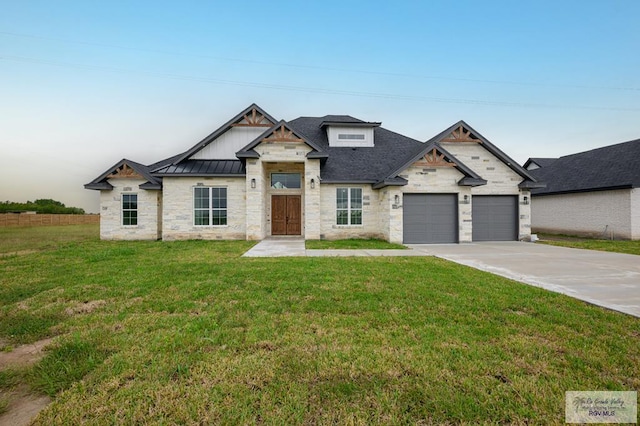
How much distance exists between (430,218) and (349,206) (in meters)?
4.47

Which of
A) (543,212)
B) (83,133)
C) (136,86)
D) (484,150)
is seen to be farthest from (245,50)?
(543,212)

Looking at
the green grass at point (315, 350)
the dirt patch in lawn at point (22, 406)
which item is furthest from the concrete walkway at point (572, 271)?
the dirt patch in lawn at point (22, 406)

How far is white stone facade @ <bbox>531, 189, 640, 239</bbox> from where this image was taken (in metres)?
15.5

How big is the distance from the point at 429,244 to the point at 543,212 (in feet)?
45.7

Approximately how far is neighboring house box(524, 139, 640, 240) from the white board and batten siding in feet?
71.7

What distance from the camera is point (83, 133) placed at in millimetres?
19188

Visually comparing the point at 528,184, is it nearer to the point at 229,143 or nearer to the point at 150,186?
the point at 229,143

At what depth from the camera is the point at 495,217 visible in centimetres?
1535

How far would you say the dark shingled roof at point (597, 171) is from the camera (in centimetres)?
1631

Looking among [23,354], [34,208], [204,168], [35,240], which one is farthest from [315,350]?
[34,208]

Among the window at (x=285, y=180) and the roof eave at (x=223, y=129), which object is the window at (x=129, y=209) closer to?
the roof eave at (x=223, y=129)

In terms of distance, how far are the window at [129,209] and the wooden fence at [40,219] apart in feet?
99.3

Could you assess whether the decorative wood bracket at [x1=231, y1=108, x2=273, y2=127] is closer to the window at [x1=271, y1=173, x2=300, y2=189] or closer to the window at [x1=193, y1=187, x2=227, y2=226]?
the window at [x1=271, y1=173, x2=300, y2=189]

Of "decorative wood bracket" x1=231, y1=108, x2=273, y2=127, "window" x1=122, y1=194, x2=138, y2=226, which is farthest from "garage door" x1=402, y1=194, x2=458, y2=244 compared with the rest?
"window" x1=122, y1=194, x2=138, y2=226
